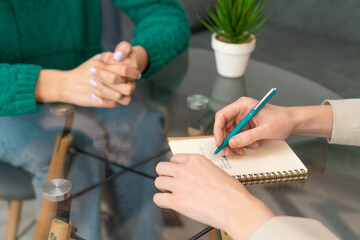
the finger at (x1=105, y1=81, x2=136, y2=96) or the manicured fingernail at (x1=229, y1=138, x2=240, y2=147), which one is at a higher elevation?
the manicured fingernail at (x1=229, y1=138, x2=240, y2=147)

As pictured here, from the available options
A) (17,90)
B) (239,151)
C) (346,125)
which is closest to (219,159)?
(239,151)

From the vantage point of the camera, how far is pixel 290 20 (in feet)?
7.85

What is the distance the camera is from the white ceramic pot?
3.38 ft

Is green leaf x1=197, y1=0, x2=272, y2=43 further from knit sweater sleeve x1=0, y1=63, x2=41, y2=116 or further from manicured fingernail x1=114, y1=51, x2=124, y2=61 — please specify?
knit sweater sleeve x1=0, y1=63, x2=41, y2=116

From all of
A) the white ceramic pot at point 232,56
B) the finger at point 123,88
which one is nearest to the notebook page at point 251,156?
the finger at point 123,88

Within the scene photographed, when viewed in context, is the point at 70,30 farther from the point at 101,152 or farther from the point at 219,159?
the point at 219,159

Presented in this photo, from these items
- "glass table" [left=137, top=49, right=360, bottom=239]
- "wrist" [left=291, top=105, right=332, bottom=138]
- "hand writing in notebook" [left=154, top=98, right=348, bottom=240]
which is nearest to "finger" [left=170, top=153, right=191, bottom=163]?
"hand writing in notebook" [left=154, top=98, right=348, bottom=240]

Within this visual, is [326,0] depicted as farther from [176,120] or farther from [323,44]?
[176,120]

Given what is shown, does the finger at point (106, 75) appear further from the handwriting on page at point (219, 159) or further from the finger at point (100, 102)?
the handwriting on page at point (219, 159)

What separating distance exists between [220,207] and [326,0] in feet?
6.56

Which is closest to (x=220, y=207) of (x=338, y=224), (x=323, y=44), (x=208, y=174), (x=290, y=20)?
(x=208, y=174)

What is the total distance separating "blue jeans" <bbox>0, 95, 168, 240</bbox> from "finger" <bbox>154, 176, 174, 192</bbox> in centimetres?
4

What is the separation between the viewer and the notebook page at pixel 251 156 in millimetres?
698

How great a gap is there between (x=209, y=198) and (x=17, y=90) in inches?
23.0
